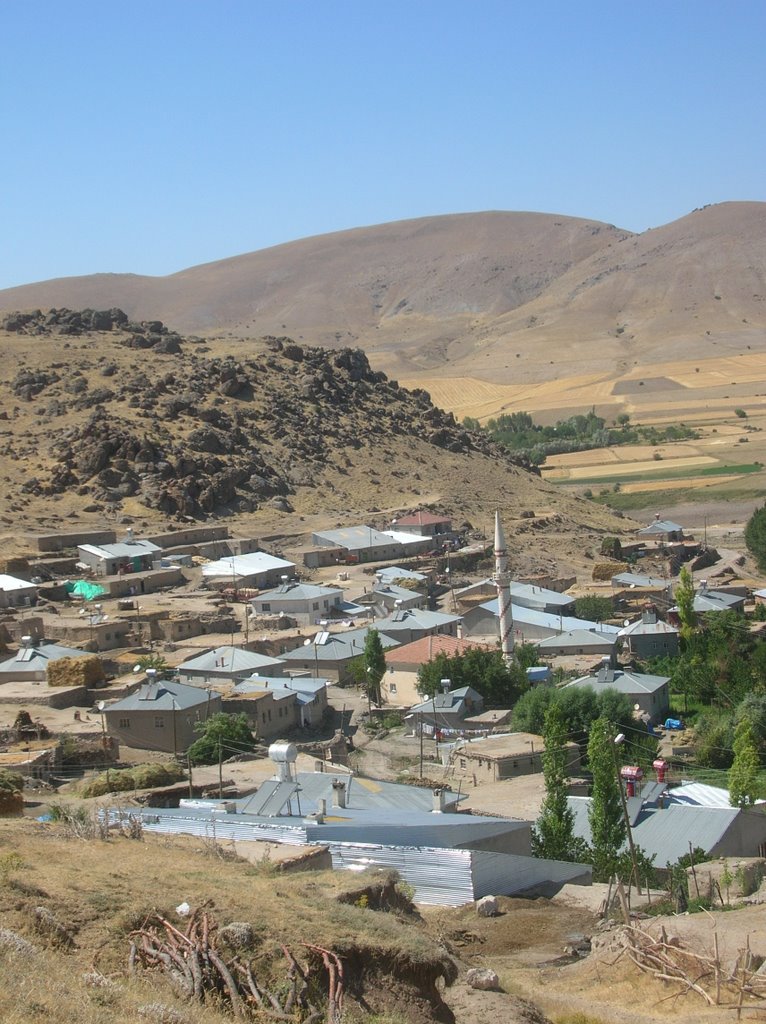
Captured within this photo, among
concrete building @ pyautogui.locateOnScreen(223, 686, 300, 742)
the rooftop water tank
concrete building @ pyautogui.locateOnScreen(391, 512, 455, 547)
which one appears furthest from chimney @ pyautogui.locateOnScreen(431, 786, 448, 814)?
concrete building @ pyautogui.locateOnScreen(391, 512, 455, 547)

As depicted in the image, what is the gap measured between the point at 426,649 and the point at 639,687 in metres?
5.68

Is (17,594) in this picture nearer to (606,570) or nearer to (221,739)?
(221,739)

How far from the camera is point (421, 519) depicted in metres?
54.1

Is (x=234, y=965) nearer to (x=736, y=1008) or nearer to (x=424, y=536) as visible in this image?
A: (x=736, y=1008)

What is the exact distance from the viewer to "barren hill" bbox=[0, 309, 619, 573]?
182ft

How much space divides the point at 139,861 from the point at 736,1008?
185 inches

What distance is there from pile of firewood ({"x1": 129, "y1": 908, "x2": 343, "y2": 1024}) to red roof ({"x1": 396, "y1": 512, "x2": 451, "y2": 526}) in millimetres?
44493

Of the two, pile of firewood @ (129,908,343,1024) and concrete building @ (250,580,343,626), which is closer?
pile of firewood @ (129,908,343,1024)

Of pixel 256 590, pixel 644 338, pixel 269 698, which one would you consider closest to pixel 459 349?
pixel 644 338

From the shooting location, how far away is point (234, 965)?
8828mm

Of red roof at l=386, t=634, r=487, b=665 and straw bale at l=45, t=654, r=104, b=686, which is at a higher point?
straw bale at l=45, t=654, r=104, b=686

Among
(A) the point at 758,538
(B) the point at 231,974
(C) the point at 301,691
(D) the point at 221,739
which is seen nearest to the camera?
→ (B) the point at 231,974

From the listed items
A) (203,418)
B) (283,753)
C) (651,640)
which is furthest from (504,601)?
(203,418)

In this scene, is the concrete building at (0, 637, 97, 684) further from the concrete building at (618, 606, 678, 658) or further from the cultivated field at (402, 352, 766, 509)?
the cultivated field at (402, 352, 766, 509)
